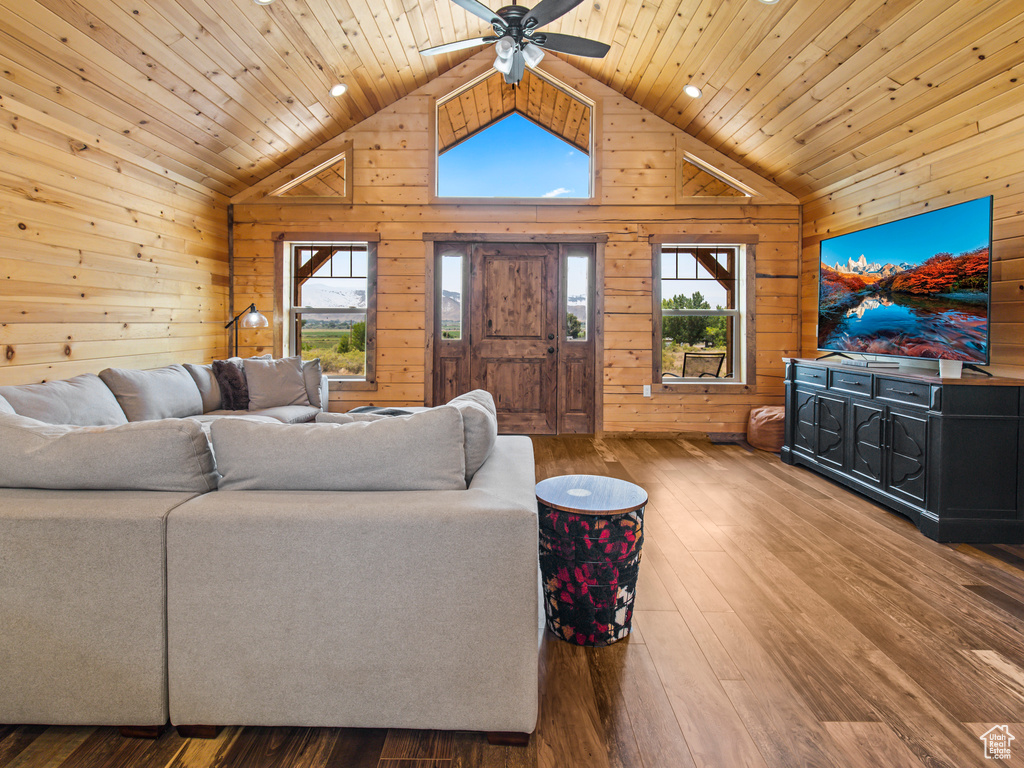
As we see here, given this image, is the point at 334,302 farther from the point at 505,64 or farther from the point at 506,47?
the point at 506,47

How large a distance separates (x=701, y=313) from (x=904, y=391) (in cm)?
266

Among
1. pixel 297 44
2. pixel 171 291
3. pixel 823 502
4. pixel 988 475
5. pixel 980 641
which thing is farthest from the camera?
pixel 171 291

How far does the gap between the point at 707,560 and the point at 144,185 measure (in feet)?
15.7

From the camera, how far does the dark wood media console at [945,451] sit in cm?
291

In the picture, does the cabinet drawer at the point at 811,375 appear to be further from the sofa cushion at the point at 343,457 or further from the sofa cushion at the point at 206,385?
the sofa cushion at the point at 206,385

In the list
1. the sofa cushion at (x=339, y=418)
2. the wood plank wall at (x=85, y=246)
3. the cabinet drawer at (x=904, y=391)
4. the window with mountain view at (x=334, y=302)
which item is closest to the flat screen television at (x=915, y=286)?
the cabinet drawer at (x=904, y=391)

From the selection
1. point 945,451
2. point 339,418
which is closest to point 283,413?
point 339,418

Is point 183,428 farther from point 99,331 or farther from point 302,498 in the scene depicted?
point 99,331

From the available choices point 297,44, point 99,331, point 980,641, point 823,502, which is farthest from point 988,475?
point 99,331

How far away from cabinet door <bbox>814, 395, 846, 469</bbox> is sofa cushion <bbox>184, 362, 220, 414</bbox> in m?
4.77

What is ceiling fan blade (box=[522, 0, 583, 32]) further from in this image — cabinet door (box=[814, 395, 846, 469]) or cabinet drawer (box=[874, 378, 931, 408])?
cabinet door (box=[814, 395, 846, 469])

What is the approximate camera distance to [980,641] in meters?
1.97

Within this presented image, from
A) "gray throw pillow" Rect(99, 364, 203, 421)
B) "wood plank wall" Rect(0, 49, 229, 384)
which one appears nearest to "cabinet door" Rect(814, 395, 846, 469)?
"gray throw pillow" Rect(99, 364, 203, 421)

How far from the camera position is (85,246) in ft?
12.0
